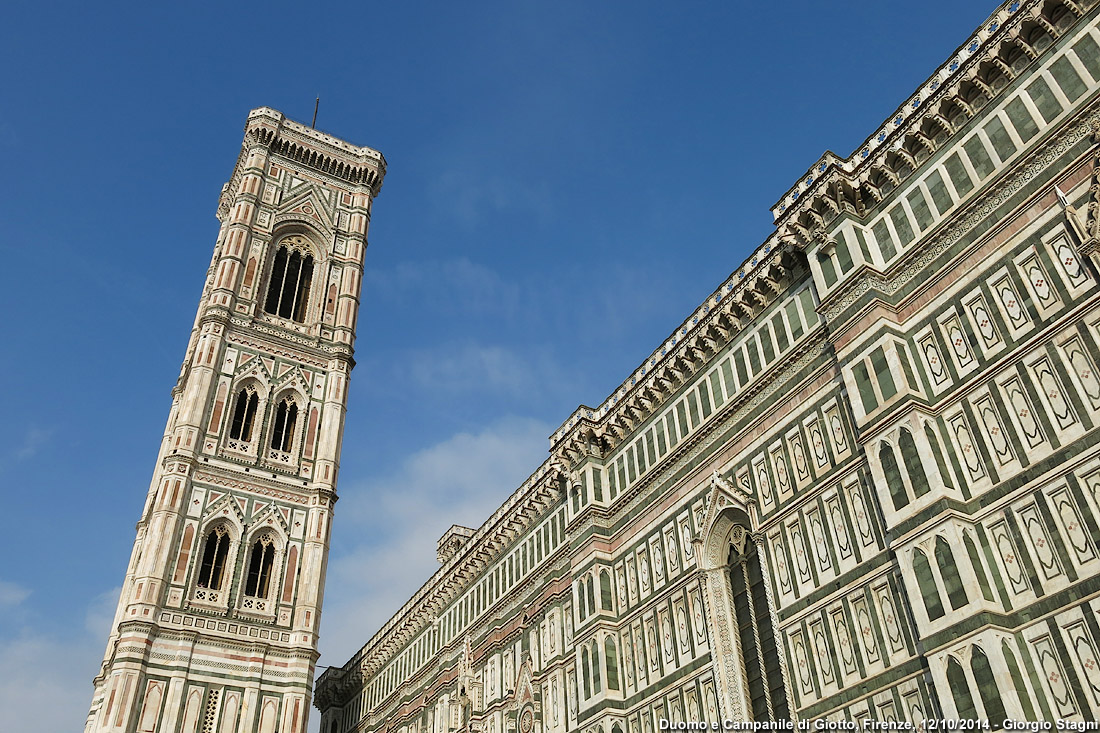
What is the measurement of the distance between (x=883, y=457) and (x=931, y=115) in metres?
7.82

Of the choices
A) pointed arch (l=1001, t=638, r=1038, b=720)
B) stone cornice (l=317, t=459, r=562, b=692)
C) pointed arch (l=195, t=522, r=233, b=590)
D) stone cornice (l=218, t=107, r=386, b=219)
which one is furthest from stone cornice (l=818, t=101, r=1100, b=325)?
stone cornice (l=218, t=107, r=386, b=219)

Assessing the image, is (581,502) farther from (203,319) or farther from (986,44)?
(203,319)

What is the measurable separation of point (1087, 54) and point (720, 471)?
11.6m

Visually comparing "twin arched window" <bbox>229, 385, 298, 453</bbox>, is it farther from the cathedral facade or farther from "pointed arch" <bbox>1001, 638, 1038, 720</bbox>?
"pointed arch" <bbox>1001, 638, 1038, 720</bbox>

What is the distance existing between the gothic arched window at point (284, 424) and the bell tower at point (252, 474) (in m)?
0.07

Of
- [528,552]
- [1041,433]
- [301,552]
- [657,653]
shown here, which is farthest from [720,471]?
[301,552]

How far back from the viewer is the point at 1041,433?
597 inches

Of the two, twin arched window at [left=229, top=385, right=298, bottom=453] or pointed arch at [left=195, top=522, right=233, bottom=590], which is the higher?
twin arched window at [left=229, top=385, right=298, bottom=453]

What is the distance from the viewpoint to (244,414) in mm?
42312

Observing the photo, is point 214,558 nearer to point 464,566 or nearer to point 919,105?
point 464,566

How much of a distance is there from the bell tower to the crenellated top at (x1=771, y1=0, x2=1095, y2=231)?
89.0 ft

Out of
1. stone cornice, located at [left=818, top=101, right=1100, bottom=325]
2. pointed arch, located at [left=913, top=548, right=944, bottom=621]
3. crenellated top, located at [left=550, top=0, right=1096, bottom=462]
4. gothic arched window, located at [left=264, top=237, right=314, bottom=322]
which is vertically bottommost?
pointed arch, located at [left=913, top=548, right=944, bottom=621]

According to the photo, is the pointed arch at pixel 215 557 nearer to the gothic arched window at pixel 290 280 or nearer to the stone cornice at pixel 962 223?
the gothic arched window at pixel 290 280

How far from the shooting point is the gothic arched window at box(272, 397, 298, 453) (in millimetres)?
42750
